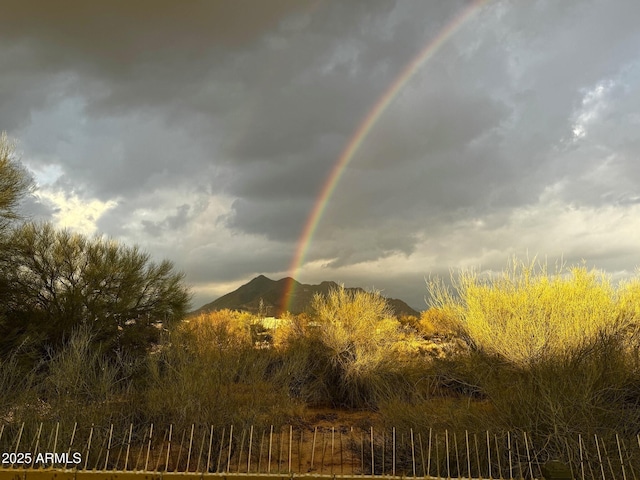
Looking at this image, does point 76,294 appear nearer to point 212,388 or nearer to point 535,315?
point 212,388

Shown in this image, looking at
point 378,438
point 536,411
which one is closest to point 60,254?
point 378,438

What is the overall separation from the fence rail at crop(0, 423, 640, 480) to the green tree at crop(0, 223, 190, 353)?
23.5 feet

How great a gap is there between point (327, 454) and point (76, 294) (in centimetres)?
1166

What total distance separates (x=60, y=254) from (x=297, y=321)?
10.1 metres

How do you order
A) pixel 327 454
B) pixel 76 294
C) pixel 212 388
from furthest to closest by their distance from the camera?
1. pixel 76 294
2. pixel 212 388
3. pixel 327 454

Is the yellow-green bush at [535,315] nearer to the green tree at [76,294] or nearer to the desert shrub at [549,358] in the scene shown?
the desert shrub at [549,358]

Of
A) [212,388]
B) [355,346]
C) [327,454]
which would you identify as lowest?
[327,454]

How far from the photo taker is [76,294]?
58.3 ft

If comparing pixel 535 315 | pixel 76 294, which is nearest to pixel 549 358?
pixel 535 315

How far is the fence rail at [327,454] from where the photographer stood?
577 cm

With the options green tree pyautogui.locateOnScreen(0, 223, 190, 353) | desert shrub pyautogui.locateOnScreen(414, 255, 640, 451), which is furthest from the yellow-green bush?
green tree pyautogui.locateOnScreen(0, 223, 190, 353)

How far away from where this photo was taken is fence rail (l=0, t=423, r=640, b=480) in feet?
18.9

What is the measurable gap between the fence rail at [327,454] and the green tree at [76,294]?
282 inches

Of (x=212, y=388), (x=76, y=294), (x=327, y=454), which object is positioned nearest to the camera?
(x=327, y=454)
